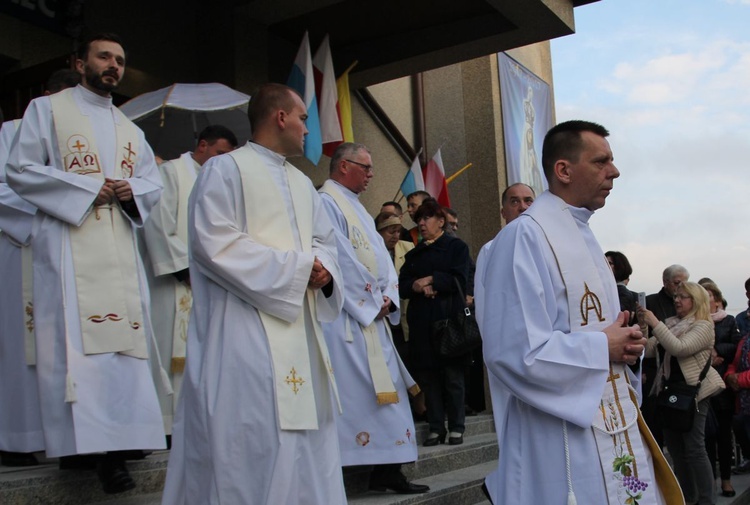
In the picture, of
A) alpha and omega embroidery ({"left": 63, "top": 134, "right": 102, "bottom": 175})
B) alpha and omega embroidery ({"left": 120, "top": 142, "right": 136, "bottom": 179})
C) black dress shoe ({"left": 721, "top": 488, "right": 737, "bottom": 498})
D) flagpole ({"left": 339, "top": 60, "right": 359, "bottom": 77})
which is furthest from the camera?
flagpole ({"left": 339, "top": 60, "right": 359, "bottom": 77})

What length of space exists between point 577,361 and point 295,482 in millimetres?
1222

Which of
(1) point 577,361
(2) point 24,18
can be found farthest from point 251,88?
(1) point 577,361

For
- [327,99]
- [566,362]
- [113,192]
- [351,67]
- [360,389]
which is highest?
[351,67]

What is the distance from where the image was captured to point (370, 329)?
18.4ft

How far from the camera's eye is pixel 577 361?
10.2 ft

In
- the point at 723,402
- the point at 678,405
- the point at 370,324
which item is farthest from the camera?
the point at 723,402

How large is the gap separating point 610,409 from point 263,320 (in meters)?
1.43

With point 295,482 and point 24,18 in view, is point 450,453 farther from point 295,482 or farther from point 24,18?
point 24,18

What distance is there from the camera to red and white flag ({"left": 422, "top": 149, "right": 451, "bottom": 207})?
11.2 m

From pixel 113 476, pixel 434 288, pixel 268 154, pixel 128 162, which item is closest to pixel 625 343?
pixel 268 154

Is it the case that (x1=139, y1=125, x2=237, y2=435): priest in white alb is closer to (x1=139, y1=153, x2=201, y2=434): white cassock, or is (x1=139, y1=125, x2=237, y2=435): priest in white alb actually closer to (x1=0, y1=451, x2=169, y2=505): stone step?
(x1=139, y1=153, x2=201, y2=434): white cassock

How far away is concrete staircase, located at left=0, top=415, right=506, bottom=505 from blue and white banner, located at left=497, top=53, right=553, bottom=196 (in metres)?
4.97

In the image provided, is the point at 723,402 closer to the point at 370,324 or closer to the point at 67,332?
the point at 370,324

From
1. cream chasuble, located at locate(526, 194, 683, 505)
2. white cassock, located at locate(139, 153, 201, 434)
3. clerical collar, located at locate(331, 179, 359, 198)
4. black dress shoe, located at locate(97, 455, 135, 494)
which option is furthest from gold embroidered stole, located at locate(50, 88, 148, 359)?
cream chasuble, located at locate(526, 194, 683, 505)
